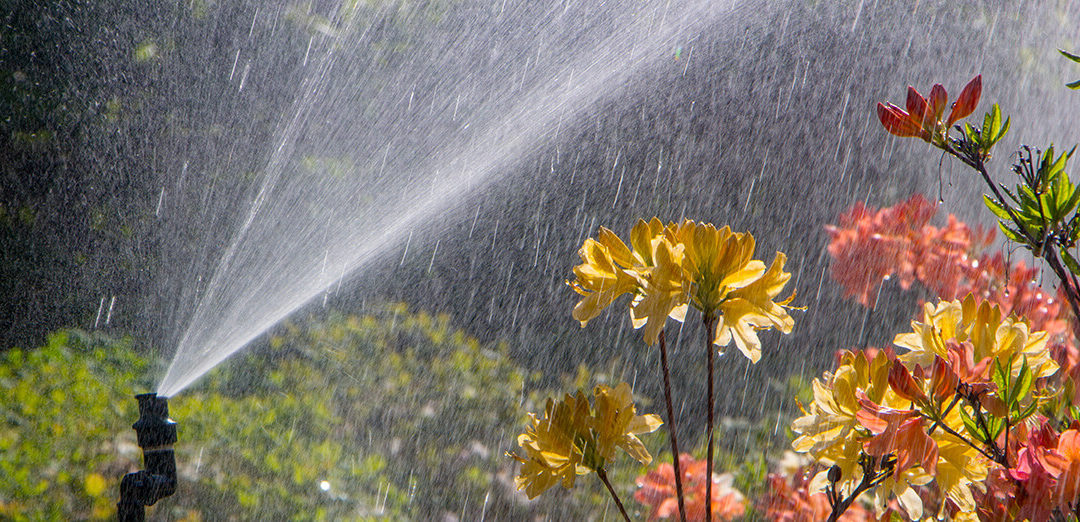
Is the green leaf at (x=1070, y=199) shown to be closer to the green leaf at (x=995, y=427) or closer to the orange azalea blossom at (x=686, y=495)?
the green leaf at (x=995, y=427)

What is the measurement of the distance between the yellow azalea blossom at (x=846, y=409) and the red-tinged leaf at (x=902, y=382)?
4 centimetres

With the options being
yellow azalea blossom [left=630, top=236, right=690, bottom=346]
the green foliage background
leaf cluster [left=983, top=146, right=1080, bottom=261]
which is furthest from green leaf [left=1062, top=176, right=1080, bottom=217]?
the green foliage background

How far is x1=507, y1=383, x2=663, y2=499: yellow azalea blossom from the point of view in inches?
24.6

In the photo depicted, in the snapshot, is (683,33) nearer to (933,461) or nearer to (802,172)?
(802,172)

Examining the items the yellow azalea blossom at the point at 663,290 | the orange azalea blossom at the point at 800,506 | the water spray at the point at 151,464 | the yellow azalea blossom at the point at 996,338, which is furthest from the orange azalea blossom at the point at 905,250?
the water spray at the point at 151,464

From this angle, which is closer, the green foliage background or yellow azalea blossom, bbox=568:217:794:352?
yellow azalea blossom, bbox=568:217:794:352

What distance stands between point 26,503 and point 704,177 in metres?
3.01

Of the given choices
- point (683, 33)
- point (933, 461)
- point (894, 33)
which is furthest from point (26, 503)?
point (894, 33)

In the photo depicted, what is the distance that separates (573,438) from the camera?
2.06ft

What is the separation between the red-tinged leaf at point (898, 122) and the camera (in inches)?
27.5

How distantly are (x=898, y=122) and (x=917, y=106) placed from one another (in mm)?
20

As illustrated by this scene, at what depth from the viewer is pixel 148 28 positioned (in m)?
4.02

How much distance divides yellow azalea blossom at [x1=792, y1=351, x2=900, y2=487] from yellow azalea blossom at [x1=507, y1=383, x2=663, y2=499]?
13 cm

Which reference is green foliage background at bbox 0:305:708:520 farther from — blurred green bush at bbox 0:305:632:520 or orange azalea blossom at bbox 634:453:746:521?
orange azalea blossom at bbox 634:453:746:521
